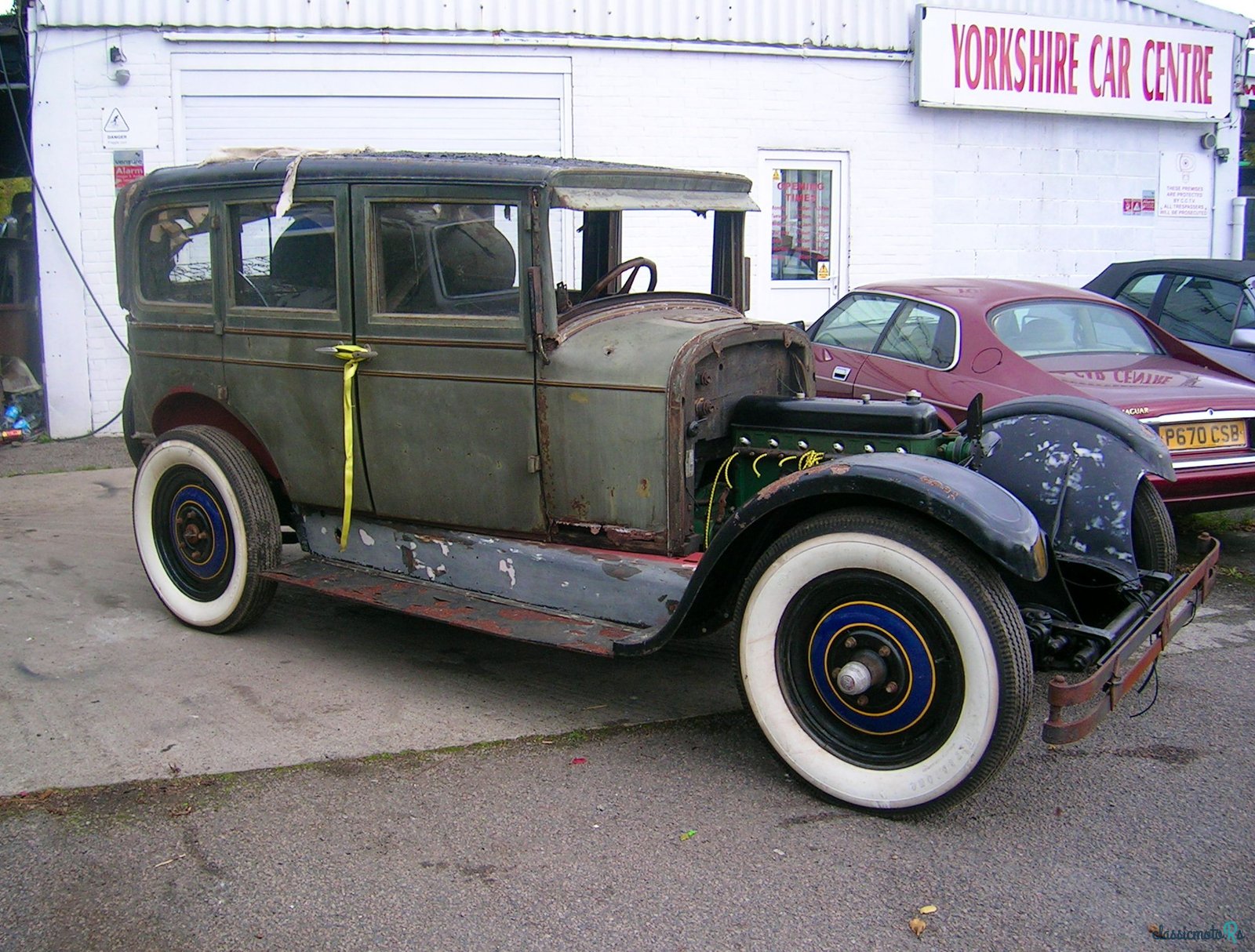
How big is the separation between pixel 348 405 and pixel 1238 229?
11.3 meters

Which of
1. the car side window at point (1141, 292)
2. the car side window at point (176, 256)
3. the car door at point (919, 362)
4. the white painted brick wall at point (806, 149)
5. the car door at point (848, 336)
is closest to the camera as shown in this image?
the car side window at point (176, 256)

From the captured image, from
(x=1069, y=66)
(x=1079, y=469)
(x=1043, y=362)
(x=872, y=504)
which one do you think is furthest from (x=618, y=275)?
(x=1069, y=66)

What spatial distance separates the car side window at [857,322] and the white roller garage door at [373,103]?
11.9 feet

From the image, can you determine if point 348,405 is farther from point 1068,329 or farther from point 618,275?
point 1068,329

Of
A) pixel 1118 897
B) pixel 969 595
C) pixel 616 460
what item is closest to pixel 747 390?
pixel 616 460

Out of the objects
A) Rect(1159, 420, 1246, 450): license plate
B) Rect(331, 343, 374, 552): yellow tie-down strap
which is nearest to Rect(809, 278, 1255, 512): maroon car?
Rect(1159, 420, 1246, 450): license plate

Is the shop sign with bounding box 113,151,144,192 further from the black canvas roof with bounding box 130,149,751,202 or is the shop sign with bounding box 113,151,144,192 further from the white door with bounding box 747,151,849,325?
the white door with bounding box 747,151,849,325

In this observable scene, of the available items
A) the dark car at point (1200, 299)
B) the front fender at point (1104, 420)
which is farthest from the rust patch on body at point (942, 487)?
the dark car at point (1200, 299)

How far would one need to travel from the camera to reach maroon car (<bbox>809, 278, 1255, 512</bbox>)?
5.56 meters

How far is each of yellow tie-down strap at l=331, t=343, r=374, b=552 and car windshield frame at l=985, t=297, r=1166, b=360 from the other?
356cm

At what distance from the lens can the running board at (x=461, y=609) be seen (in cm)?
380

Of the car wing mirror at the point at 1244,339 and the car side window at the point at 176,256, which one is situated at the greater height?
the car side window at the point at 176,256

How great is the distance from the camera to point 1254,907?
2859 millimetres

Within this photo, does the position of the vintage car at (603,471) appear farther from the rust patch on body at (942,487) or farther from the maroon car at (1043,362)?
the maroon car at (1043,362)
